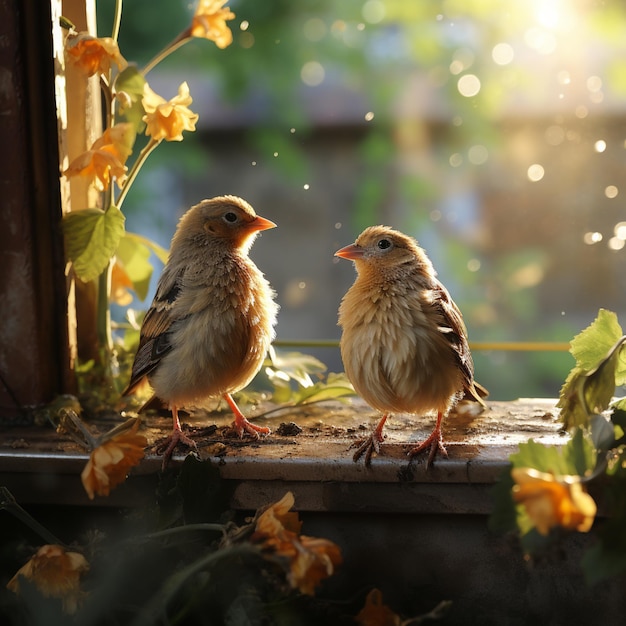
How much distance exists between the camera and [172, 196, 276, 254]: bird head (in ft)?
5.66

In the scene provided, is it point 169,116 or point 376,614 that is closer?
point 376,614

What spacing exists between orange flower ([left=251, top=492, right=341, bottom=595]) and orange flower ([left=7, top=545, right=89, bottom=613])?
0.32 meters

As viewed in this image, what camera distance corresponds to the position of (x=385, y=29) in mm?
3164

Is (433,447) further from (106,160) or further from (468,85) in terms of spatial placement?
(468,85)

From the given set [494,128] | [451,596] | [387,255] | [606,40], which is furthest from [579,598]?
[494,128]

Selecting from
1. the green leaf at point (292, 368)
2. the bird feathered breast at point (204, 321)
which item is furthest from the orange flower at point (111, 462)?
the green leaf at point (292, 368)

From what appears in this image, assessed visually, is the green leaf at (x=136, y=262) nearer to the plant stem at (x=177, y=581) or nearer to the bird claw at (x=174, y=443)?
the bird claw at (x=174, y=443)

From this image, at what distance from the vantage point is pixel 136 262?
1.93 metres

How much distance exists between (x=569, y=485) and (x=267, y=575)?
47 cm

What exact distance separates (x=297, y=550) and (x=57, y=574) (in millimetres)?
426

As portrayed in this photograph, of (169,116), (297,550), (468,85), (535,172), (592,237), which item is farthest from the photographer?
(468,85)

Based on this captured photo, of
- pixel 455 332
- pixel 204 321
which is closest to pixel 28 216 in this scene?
pixel 204 321

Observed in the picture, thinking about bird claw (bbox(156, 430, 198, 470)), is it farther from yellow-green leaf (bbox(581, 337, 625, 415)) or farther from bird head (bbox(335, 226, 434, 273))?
yellow-green leaf (bbox(581, 337, 625, 415))

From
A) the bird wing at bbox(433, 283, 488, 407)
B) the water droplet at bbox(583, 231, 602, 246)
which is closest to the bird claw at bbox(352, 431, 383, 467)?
the bird wing at bbox(433, 283, 488, 407)
